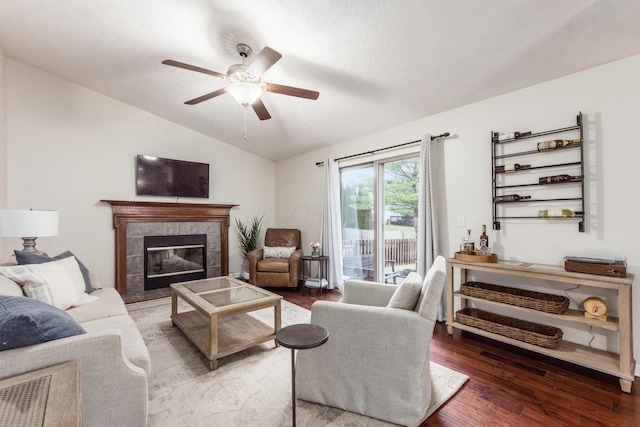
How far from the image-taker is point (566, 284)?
8.00 ft

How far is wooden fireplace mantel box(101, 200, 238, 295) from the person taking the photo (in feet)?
13.7

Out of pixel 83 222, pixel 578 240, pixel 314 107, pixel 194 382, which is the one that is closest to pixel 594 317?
pixel 578 240

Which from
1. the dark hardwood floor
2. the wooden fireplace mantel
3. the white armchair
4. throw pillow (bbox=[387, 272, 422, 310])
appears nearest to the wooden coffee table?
the white armchair

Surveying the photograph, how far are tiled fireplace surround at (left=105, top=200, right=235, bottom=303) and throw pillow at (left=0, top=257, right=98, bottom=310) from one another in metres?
1.82

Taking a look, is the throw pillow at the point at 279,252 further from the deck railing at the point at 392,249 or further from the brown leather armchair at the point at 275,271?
the deck railing at the point at 392,249

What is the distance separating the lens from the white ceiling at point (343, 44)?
77.0 inches

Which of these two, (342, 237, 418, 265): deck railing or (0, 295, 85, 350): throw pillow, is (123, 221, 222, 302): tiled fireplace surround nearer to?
(342, 237, 418, 265): deck railing

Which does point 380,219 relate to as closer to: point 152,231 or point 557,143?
point 557,143

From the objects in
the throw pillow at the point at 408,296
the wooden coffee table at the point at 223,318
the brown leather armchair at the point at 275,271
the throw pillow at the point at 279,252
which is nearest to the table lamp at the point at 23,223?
the wooden coffee table at the point at 223,318

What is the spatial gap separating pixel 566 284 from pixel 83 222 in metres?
5.67

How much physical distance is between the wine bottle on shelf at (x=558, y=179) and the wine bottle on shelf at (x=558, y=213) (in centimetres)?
25

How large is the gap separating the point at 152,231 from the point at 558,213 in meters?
5.14

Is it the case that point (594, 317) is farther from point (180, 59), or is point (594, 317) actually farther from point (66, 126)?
point (66, 126)

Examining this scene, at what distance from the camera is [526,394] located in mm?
1902
